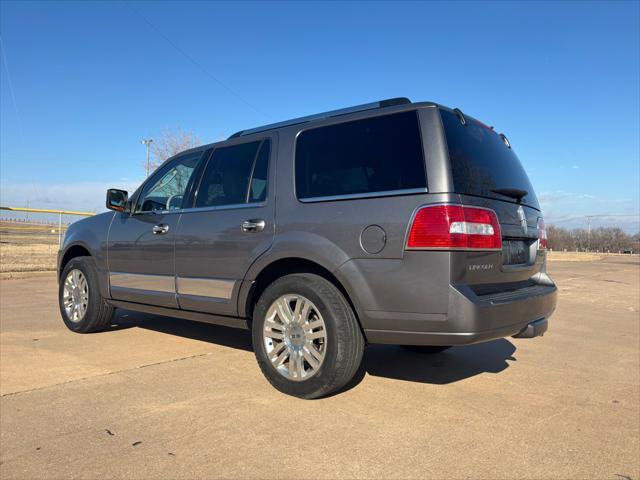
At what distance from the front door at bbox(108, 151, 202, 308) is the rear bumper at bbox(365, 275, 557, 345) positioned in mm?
2254

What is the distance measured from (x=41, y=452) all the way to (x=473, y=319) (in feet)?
8.15

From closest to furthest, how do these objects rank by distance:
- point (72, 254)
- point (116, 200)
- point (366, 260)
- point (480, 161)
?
point (366, 260), point (480, 161), point (116, 200), point (72, 254)

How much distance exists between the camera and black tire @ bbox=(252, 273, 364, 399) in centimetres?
315

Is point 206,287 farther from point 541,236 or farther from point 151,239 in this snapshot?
point 541,236

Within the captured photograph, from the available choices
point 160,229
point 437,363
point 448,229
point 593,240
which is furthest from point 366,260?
point 593,240

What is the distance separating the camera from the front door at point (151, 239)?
4.50m

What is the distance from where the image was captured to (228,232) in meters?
3.94

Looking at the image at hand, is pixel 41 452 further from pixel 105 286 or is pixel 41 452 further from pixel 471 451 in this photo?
pixel 105 286

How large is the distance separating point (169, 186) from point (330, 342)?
8.52ft

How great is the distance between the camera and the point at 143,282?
4.71 meters

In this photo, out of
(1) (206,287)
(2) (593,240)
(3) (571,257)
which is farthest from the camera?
(2) (593,240)

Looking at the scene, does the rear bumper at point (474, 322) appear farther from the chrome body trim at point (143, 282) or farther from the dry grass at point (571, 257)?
the dry grass at point (571, 257)

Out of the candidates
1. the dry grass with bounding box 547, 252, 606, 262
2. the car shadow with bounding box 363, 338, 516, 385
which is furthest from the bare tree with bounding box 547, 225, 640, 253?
the car shadow with bounding box 363, 338, 516, 385

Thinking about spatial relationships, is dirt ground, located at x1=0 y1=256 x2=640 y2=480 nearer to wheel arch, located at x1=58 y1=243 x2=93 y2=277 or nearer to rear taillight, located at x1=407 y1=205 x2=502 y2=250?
wheel arch, located at x1=58 y1=243 x2=93 y2=277
